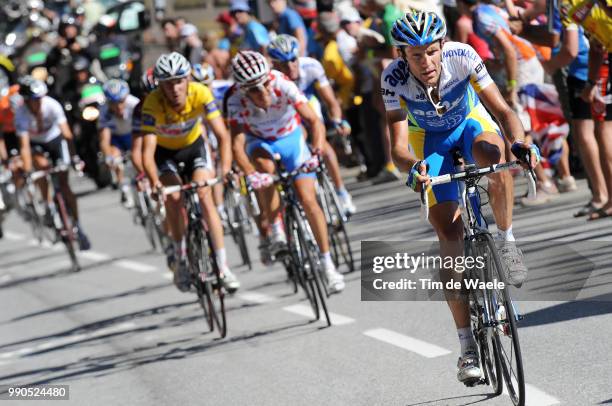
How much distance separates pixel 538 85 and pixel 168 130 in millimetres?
3946

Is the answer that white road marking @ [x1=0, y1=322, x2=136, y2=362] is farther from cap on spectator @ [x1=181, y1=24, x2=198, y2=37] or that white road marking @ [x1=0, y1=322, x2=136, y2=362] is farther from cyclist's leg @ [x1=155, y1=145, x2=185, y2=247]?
cap on spectator @ [x1=181, y1=24, x2=198, y2=37]

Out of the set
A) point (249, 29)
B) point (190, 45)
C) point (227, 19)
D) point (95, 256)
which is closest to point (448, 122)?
point (95, 256)

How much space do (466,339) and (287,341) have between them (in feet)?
10.3

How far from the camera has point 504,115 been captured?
7121 mm

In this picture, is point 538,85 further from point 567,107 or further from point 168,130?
point 168,130

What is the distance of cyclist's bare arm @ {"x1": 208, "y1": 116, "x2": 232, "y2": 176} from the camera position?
11.3 meters

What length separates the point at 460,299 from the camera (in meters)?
7.12

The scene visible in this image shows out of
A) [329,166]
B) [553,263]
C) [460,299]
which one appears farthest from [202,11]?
[460,299]

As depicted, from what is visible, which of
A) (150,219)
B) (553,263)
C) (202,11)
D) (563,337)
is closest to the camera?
(563,337)

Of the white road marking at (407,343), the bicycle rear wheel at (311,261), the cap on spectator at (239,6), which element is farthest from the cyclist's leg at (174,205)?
the cap on spectator at (239,6)

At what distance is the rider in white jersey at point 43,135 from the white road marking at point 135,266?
1.93 ft

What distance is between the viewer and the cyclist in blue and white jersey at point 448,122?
7039mm

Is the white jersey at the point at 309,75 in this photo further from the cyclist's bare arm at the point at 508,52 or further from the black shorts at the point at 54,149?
the black shorts at the point at 54,149

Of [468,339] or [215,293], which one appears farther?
[215,293]
